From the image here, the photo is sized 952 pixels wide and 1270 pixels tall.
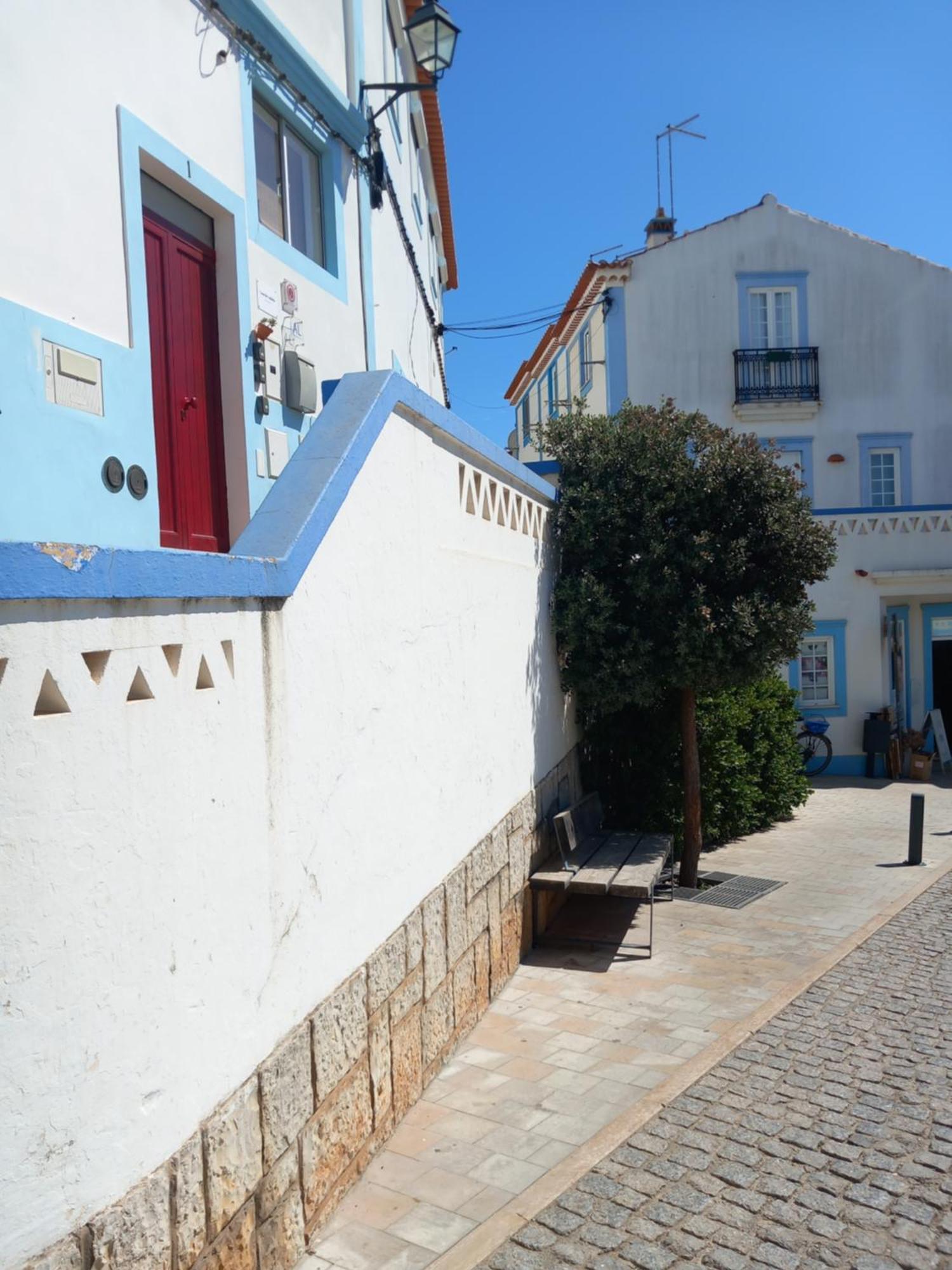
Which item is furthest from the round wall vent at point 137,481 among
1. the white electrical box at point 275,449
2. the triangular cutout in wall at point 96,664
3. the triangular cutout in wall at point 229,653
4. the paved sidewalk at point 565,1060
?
the paved sidewalk at point 565,1060

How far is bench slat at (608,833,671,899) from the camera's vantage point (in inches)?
273

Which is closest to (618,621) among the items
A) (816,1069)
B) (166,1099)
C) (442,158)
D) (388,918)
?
(816,1069)

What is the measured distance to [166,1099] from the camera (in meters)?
2.59

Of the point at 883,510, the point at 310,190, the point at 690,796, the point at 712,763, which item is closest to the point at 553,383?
the point at 883,510

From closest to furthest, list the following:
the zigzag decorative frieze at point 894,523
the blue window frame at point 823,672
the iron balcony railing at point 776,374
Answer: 1. the zigzag decorative frieze at point 894,523
2. the blue window frame at point 823,672
3. the iron balcony railing at point 776,374

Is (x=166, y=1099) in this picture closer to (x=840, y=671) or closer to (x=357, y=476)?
(x=357, y=476)

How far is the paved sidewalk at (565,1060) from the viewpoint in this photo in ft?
12.5

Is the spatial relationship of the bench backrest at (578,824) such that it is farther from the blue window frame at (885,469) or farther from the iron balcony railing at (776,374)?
the blue window frame at (885,469)

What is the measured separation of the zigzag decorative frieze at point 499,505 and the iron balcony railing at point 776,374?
12.1 m

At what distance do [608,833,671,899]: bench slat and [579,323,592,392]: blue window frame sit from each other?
47.9ft

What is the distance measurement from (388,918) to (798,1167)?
201cm

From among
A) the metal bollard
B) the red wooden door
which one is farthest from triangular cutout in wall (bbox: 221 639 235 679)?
the metal bollard

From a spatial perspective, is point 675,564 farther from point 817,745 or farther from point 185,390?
point 817,745

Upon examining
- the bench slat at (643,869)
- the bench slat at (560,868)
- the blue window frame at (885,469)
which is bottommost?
the bench slat at (643,869)
